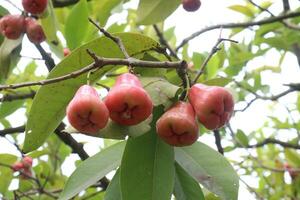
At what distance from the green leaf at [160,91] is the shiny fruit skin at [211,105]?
0.16ft

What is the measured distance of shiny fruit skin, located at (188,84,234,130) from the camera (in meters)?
1.03

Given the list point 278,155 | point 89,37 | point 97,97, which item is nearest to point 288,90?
point 278,155

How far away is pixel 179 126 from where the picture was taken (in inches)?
39.2

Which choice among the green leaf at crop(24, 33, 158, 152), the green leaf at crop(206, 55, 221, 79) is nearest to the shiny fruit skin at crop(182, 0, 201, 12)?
the green leaf at crop(206, 55, 221, 79)

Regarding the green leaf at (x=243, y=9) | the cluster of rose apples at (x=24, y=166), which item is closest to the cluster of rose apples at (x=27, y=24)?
the cluster of rose apples at (x=24, y=166)

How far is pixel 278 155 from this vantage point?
126 inches

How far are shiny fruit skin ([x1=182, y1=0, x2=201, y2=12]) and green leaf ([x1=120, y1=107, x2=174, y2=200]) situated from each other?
0.79 meters

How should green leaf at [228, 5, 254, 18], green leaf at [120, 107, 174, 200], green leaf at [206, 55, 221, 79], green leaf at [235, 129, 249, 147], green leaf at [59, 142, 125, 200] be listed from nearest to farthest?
green leaf at [120, 107, 174, 200], green leaf at [59, 142, 125, 200], green leaf at [206, 55, 221, 79], green leaf at [235, 129, 249, 147], green leaf at [228, 5, 254, 18]

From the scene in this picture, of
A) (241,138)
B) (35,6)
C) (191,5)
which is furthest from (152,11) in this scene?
(241,138)

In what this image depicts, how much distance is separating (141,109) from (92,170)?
1.41 ft

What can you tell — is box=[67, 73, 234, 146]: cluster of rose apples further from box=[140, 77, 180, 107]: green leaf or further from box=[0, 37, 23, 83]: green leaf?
box=[0, 37, 23, 83]: green leaf

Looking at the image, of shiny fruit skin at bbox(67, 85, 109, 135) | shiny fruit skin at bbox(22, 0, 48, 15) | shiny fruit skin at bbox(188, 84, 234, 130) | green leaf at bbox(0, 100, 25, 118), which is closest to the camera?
shiny fruit skin at bbox(67, 85, 109, 135)

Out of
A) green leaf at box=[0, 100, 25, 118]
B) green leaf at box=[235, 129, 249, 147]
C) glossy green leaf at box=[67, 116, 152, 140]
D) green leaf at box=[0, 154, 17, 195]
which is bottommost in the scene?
green leaf at box=[235, 129, 249, 147]

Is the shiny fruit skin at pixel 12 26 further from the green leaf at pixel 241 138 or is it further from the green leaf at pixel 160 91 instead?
the green leaf at pixel 241 138
